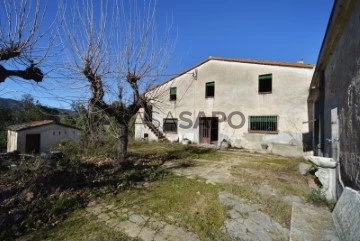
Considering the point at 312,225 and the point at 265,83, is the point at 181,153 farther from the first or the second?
the point at 312,225

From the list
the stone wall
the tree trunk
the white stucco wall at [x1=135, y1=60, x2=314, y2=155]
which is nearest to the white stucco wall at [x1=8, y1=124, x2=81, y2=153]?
the white stucco wall at [x1=135, y1=60, x2=314, y2=155]

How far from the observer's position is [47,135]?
1998 centimetres

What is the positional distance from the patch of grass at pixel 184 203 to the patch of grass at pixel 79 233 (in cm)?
87

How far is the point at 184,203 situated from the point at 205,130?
477 inches

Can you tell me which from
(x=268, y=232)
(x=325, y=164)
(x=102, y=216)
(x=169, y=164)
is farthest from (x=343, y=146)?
(x=169, y=164)

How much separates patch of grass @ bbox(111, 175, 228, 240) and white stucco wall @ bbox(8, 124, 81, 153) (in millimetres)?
16718

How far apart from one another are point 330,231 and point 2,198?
6.30 metres

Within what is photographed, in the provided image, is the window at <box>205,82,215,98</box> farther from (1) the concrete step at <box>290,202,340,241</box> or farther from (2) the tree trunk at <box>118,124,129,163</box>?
(1) the concrete step at <box>290,202,340,241</box>

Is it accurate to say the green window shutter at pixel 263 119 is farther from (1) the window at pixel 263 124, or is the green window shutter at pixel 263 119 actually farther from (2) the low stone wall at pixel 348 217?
(2) the low stone wall at pixel 348 217

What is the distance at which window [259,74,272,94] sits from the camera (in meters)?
13.4

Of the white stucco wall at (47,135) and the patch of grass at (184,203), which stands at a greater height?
the white stucco wall at (47,135)

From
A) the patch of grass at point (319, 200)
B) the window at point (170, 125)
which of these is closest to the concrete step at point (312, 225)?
the patch of grass at point (319, 200)

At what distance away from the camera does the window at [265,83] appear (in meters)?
13.4

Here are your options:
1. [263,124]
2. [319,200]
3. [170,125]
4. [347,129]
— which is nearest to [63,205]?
[319,200]
